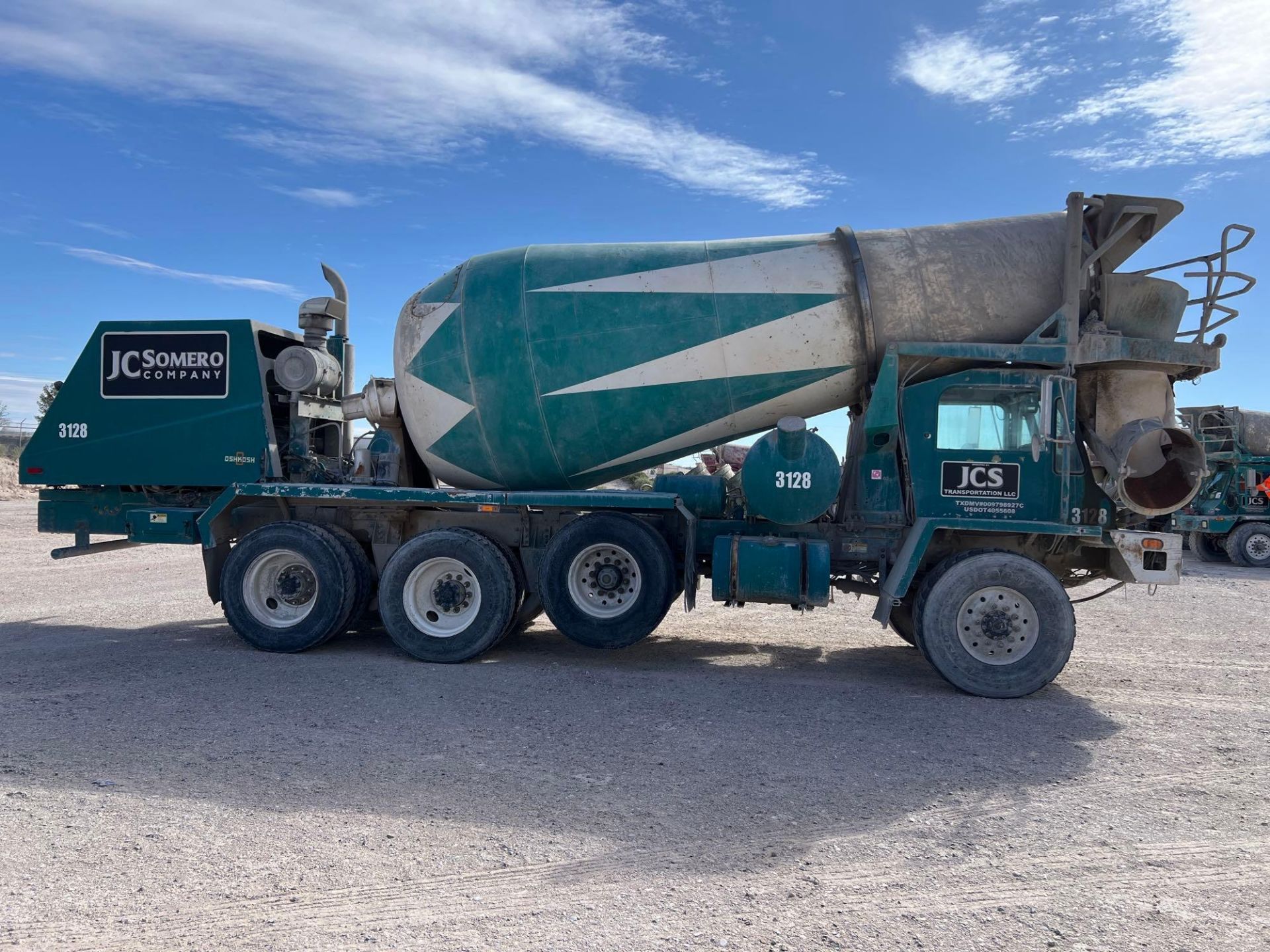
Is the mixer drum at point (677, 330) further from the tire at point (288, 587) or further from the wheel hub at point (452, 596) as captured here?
the tire at point (288, 587)

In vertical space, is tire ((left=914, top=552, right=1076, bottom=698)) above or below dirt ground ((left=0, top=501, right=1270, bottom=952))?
above

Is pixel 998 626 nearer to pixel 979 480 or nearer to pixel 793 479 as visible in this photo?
pixel 979 480

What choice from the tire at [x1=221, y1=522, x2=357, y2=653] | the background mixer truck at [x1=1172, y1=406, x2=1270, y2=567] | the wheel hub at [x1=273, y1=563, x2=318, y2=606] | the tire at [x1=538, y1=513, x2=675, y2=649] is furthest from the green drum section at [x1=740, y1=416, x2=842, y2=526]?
the background mixer truck at [x1=1172, y1=406, x2=1270, y2=567]

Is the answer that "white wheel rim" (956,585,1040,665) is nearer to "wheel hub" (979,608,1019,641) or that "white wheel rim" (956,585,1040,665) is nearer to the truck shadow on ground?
"wheel hub" (979,608,1019,641)

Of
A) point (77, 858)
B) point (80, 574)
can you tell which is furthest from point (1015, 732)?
point (80, 574)

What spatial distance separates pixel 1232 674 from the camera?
885 centimetres

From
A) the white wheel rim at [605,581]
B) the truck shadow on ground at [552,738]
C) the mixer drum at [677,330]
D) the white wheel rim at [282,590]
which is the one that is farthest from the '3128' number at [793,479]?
the white wheel rim at [282,590]

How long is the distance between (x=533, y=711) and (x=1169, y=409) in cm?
616

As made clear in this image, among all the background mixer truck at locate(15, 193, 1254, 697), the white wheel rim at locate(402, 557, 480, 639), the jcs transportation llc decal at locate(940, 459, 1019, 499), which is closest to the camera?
the background mixer truck at locate(15, 193, 1254, 697)

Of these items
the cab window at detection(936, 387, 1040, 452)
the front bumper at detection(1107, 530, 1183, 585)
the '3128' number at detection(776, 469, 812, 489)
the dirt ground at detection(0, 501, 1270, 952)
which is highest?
the cab window at detection(936, 387, 1040, 452)

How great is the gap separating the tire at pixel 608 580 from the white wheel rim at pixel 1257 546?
18297 mm

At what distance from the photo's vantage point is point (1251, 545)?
20781 mm

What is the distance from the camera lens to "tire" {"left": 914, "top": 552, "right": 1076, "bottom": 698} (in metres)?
7.57

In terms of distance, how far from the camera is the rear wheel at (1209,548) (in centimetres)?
2192
